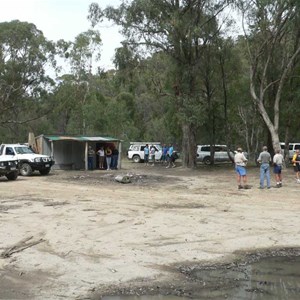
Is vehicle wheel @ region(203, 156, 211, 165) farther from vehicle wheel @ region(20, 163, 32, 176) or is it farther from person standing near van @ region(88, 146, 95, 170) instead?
vehicle wheel @ region(20, 163, 32, 176)

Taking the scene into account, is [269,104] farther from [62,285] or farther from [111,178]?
[62,285]

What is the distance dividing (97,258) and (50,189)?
11.7m

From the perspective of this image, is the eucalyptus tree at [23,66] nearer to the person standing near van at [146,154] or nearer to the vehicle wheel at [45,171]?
the person standing near van at [146,154]

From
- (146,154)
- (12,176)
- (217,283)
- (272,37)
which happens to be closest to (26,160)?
(12,176)

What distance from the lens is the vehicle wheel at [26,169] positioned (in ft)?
88.1

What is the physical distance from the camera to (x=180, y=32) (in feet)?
100

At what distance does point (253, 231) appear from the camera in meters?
10.6

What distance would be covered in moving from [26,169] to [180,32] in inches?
492

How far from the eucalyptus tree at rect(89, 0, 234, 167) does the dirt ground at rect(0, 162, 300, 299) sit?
14.3 metres

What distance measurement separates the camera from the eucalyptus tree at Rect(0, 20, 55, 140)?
1811 inches

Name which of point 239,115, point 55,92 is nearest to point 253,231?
point 239,115

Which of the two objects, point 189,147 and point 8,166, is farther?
point 189,147

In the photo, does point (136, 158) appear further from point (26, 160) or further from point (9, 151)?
point (9, 151)

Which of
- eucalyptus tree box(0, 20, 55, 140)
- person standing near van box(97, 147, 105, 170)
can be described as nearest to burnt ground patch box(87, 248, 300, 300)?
person standing near van box(97, 147, 105, 170)
